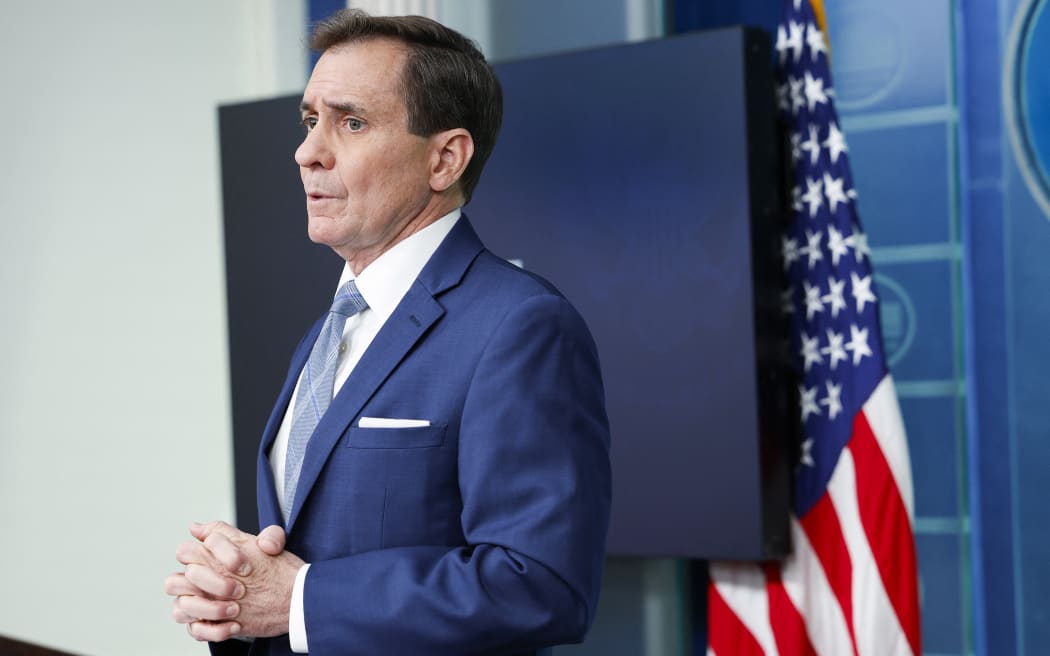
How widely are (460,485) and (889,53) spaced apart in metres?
2.51

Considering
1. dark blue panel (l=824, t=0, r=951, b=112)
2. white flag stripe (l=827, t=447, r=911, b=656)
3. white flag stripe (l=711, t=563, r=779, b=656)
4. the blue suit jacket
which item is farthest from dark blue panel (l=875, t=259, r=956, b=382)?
the blue suit jacket

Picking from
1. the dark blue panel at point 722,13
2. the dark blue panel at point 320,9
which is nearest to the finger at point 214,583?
the dark blue panel at point 722,13

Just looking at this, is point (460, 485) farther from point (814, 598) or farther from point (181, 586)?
point (814, 598)

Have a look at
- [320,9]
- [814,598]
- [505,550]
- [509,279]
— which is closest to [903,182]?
[814,598]

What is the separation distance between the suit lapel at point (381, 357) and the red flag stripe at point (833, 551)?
1.68 meters

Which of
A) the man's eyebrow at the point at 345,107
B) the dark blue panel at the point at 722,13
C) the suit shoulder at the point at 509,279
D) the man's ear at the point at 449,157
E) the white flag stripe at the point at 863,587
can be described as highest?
the dark blue panel at the point at 722,13

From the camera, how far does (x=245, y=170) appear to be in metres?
3.75

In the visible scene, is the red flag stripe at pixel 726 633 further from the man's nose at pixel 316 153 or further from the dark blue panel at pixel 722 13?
the man's nose at pixel 316 153

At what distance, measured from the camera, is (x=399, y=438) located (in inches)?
57.0

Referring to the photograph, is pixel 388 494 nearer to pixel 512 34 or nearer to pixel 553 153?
pixel 553 153

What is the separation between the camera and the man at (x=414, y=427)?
Answer: 135 centimetres

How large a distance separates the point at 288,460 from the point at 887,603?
1821 millimetres

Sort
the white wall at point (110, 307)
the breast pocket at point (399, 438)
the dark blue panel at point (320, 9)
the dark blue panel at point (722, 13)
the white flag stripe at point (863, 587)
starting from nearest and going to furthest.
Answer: the breast pocket at point (399, 438) < the white flag stripe at point (863, 587) < the dark blue panel at point (722, 13) < the dark blue panel at point (320, 9) < the white wall at point (110, 307)

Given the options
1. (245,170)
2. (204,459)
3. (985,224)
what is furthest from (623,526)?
(204,459)
